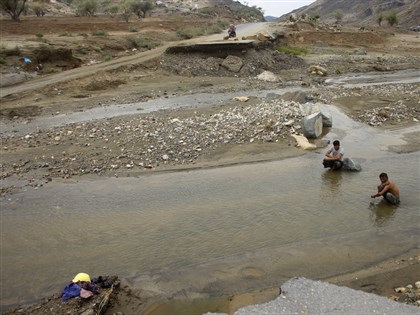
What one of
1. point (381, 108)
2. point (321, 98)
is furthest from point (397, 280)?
point (321, 98)

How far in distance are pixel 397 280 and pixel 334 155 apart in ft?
17.2

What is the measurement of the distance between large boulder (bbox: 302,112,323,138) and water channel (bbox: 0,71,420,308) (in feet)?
4.87

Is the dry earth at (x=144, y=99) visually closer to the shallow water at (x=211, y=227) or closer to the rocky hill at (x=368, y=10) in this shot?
the shallow water at (x=211, y=227)

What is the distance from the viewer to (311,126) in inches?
547

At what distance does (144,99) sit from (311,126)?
9.99 metres

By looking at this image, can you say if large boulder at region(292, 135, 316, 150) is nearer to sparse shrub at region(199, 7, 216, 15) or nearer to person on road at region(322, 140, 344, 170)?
person on road at region(322, 140, 344, 170)

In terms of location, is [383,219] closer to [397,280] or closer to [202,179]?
[397,280]

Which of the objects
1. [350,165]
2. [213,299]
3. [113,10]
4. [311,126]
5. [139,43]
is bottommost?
[213,299]

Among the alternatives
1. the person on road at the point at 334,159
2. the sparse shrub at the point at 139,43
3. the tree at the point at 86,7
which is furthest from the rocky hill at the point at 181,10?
the person on road at the point at 334,159

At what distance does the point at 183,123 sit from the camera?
15.1 metres

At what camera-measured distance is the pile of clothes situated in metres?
6.23

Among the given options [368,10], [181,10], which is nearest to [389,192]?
[181,10]

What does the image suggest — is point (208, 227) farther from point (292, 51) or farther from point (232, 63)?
point (292, 51)

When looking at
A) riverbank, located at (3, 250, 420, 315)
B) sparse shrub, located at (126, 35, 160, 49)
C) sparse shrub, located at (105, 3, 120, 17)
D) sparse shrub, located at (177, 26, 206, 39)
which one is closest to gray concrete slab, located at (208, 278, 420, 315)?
riverbank, located at (3, 250, 420, 315)
